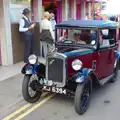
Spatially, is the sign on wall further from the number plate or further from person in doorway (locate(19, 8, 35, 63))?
the number plate

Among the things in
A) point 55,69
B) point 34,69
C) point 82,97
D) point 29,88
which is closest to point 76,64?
point 55,69

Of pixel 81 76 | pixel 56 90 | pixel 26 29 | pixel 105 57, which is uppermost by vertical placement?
pixel 26 29

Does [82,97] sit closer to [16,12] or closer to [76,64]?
[76,64]

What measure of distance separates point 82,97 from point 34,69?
1206mm

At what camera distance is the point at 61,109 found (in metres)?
5.58

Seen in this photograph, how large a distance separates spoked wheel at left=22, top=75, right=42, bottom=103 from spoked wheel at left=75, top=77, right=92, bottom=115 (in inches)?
40.3

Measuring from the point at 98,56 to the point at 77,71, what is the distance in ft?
3.11

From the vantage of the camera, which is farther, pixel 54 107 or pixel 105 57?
pixel 105 57

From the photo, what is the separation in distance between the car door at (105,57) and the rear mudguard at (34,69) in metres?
1.21

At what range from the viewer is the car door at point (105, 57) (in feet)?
20.6

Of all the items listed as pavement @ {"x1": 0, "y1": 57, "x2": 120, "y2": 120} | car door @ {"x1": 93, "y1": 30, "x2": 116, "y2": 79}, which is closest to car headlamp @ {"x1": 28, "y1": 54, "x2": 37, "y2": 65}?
pavement @ {"x1": 0, "y1": 57, "x2": 120, "y2": 120}

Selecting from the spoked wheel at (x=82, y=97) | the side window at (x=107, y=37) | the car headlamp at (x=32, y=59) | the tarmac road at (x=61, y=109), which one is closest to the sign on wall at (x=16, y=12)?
the tarmac road at (x=61, y=109)

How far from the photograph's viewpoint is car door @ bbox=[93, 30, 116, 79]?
6293mm

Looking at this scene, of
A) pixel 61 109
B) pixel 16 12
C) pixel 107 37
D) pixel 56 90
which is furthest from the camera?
pixel 16 12
